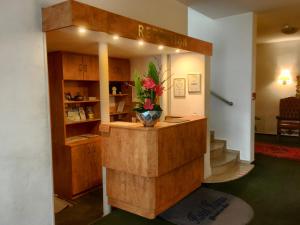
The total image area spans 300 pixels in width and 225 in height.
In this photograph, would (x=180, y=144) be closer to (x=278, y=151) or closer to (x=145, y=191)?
(x=145, y=191)

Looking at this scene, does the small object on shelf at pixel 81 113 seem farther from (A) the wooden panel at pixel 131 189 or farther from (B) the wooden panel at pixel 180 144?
(B) the wooden panel at pixel 180 144

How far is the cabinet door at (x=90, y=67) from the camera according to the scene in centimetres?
385

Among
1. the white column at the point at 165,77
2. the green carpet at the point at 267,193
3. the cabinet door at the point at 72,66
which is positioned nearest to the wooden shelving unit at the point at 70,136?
the cabinet door at the point at 72,66

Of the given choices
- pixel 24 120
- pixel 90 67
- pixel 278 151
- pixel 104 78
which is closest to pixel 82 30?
pixel 104 78

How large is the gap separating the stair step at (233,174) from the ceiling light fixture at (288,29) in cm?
339

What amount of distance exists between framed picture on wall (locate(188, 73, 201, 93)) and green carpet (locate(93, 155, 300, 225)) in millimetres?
1507

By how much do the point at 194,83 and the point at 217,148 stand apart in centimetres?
148

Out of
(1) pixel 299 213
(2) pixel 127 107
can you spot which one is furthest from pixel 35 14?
(1) pixel 299 213

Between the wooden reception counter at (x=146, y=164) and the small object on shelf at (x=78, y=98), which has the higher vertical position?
the small object on shelf at (x=78, y=98)

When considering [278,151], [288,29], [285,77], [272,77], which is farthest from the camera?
[272,77]

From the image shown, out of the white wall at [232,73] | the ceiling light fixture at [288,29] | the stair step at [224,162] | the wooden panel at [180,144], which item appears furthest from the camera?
the ceiling light fixture at [288,29]

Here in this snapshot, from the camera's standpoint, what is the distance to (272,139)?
720 centimetres

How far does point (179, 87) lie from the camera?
164 inches

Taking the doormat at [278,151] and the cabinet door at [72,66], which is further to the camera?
the doormat at [278,151]
